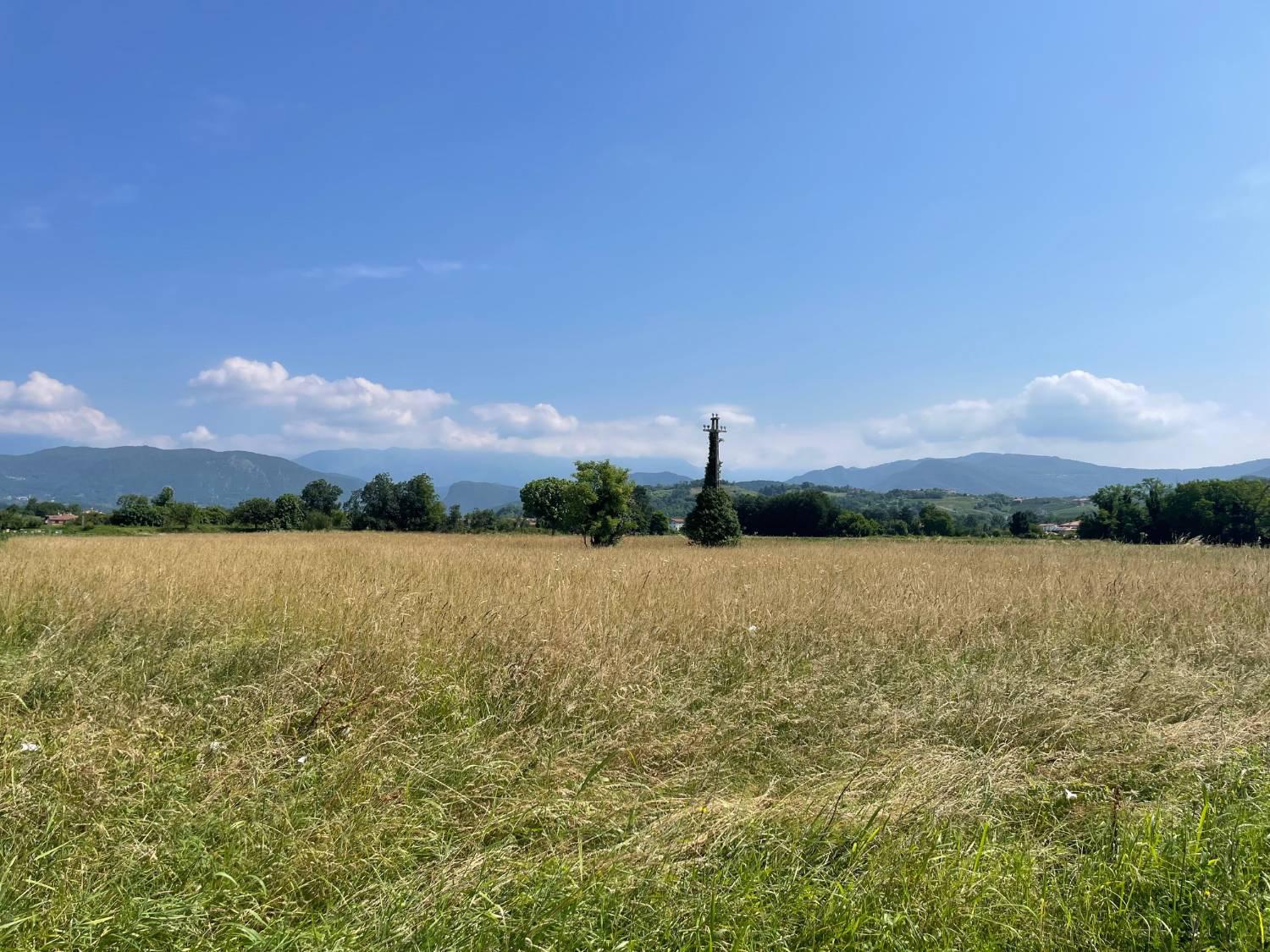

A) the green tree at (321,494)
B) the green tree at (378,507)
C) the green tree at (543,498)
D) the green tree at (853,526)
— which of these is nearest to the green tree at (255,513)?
the green tree at (378,507)

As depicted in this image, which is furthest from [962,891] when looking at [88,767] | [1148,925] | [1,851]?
[88,767]

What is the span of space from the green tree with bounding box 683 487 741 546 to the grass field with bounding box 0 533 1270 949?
26.9 meters

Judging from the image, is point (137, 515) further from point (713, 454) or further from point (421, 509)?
point (713, 454)

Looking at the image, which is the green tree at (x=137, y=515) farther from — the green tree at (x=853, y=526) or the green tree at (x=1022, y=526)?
the green tree at (x=1022, y=526)

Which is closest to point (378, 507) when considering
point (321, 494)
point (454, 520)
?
point (454, 520)

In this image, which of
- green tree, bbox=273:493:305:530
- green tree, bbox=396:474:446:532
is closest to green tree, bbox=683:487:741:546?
green tree, bbox=396:474:446:532

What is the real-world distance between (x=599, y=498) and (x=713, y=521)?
6.60 meters

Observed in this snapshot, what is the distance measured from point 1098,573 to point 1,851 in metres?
→ 13.4

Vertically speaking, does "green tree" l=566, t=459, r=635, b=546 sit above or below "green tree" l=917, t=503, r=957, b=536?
above

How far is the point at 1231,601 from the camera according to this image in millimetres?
8031

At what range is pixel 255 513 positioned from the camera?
7962 centimetres

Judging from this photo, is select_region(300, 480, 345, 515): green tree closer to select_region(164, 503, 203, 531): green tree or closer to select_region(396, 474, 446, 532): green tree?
select_region(164, 503, 203, 531): green tree

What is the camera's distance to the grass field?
2.30 m

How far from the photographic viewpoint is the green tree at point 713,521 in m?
33.8
